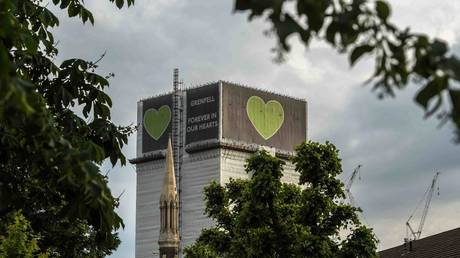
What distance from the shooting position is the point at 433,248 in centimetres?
5881

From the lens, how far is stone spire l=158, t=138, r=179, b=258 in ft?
371

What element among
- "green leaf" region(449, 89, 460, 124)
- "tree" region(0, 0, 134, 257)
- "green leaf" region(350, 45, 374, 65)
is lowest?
"green leaf" region(449, 89, 460, 124)

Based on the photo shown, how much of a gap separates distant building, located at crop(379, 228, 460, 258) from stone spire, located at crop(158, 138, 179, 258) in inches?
1932

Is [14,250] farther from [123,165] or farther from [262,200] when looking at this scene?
[262,200]

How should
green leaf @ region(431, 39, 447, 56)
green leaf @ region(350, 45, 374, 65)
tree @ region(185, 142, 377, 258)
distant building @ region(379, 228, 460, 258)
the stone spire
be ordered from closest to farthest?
green leaf @ region(431, 39, 447, 56) < green leaf @ region(350, 45, 374, 65) < tree @ region(185, 142, 377, 258) < distant building @ region(379, 228, 460, 258) < the stone spire

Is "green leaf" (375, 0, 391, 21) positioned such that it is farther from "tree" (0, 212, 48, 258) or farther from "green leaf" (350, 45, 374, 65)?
"tree" (0, 212, 48, 258)

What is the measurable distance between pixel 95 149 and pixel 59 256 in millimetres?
27841

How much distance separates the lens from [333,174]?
43.1 metres

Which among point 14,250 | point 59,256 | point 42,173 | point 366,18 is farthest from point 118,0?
point 59,256

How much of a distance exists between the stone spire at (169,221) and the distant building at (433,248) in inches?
1932

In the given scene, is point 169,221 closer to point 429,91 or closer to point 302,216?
point 302,216

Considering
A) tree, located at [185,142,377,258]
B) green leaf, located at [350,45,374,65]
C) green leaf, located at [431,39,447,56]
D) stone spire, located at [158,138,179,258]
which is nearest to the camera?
green leaf, located at [431,39,447,56]

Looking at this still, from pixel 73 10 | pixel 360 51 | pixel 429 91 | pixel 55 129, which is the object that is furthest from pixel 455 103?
pixel 73 10

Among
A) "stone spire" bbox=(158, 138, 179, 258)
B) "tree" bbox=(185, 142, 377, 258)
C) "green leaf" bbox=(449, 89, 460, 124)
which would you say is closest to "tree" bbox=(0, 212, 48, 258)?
"tree" bbox=(185, 142, 377, 258)
